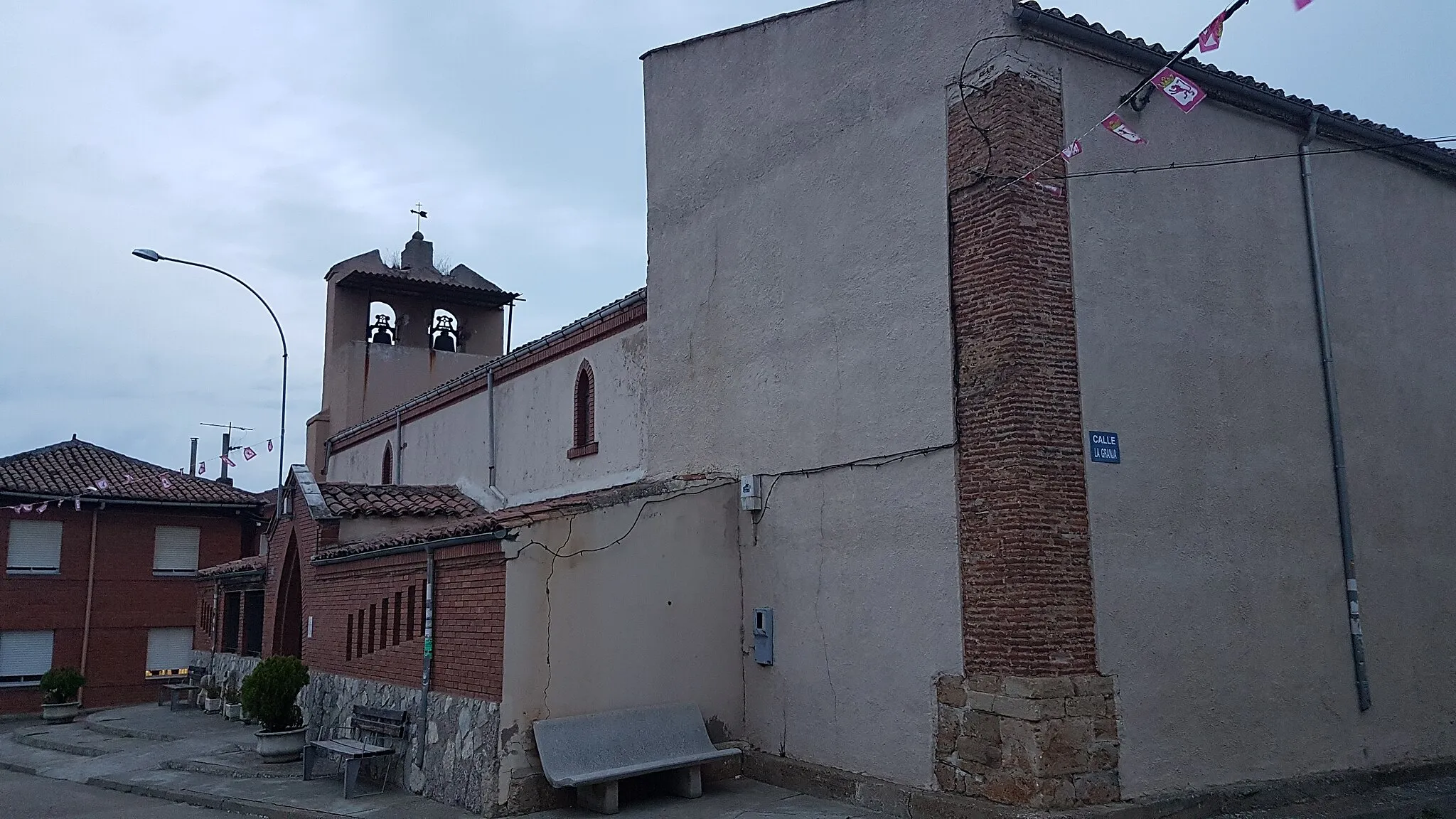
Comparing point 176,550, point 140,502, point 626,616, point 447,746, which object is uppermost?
point 140,502

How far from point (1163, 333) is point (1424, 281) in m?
4.80

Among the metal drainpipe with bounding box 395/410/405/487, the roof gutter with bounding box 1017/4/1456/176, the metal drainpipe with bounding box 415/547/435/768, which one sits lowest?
the metal drainpipe with bounding box 415/547/435/768

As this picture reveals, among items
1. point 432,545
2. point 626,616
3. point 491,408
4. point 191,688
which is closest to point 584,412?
point 491,408

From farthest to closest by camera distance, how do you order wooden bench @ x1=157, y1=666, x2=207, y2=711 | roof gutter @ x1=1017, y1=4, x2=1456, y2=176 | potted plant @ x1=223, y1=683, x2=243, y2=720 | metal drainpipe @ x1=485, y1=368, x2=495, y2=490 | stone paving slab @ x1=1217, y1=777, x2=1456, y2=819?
wooden bench @ x1=157, y1=666, x2=207, y2=711, potted plant @ x1=223, y1=683, x2=243, y2=720, metal drainpipe @ x1=485, y1=368, x2=495, y2=490, roof gutter @ x1=1017, y1=4, x2=1456, y2=176, stone paving slab @ x1=1217, y1=777, x2=1456, y2=819

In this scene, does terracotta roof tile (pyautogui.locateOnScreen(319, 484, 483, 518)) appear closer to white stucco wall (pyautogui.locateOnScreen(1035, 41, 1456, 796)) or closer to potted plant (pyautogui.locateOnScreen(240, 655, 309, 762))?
potted plant (pyautogui.locateOnScreen(240, 655, 309, 762))

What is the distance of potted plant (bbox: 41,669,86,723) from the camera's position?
79.4 ft

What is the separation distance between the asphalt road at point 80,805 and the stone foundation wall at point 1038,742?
7693 millimetres

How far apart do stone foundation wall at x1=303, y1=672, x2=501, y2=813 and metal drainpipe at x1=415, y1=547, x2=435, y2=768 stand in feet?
0.19

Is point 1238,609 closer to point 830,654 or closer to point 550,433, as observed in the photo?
point 830,654

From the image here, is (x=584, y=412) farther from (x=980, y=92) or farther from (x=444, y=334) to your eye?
(x=444, y=334)

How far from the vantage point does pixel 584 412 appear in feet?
54.1

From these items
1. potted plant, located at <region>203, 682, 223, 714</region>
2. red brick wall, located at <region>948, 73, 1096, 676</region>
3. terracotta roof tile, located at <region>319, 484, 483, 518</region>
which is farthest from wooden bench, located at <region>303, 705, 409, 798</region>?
potted plant, located at <region>203, 682, 223, 714</region>

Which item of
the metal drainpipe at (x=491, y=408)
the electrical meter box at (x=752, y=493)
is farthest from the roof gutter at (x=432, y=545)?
the metal drainpipe at (x=491, y=408)

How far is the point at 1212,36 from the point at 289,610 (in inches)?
621
